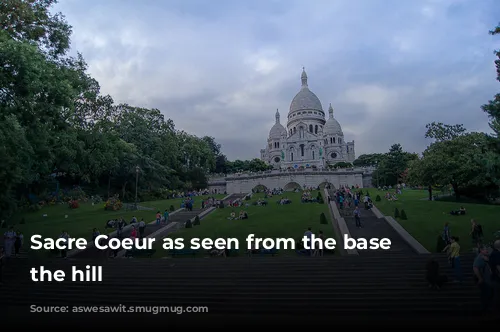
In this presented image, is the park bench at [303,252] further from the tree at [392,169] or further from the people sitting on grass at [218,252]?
the tree at [392,169]

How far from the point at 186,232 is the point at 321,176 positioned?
40.2 metres

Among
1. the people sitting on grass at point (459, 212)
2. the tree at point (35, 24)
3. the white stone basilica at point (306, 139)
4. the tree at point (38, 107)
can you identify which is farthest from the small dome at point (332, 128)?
the tree at point (35, 24)

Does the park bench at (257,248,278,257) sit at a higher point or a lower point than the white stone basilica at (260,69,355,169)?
lower

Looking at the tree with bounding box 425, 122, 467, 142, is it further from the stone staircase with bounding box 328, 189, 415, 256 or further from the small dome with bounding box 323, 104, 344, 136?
the small dome with bounding box 323, 104, 344, 136

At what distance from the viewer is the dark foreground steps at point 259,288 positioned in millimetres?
9398

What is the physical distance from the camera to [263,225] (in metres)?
21.9

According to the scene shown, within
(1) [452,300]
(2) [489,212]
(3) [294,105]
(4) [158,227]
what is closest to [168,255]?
(4) [158,227]

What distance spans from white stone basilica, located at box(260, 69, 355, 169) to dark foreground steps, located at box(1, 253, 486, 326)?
249ft

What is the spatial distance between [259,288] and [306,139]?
3434 inches

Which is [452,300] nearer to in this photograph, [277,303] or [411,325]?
[277,303]

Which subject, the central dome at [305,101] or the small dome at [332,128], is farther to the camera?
the central dome at [305,101]

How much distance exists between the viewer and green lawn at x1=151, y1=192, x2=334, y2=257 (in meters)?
19.3

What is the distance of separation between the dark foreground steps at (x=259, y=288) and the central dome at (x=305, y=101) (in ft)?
325

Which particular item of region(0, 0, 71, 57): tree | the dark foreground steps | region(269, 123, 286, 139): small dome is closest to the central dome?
region(269, 123, 286, 139): small dome
